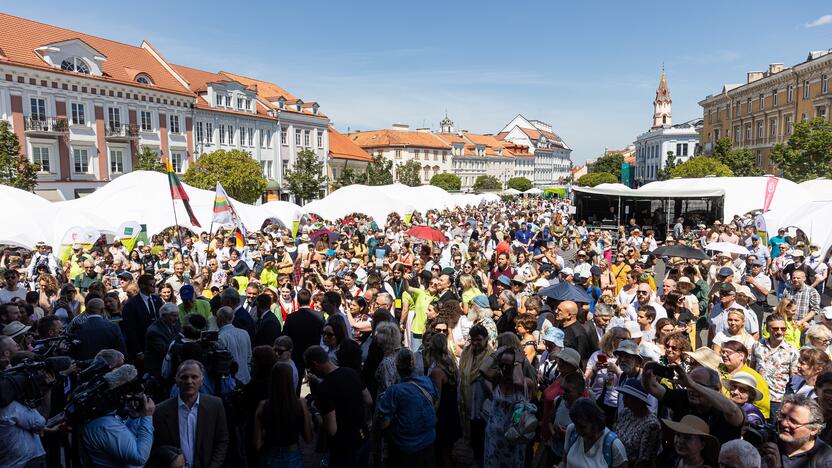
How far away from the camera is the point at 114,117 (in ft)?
123

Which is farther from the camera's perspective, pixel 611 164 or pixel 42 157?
pixel 611 164

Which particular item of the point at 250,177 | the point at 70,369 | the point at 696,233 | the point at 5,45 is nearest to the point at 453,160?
the point at 250,177

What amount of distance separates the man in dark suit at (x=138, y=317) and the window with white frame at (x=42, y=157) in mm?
31945

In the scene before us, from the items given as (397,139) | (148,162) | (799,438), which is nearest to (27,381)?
(799,438)

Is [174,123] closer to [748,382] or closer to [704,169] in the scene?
[748,382]

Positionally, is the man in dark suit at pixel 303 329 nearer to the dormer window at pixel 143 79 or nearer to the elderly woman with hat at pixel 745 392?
the elderly woman with hat at pixel 745 392

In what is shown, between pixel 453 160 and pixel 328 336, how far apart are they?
9570cm

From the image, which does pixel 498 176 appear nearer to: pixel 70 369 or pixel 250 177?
pixel 250 177

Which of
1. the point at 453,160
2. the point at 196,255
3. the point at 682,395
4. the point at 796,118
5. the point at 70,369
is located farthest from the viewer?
the point at 453,160

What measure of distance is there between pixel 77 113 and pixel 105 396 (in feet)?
126

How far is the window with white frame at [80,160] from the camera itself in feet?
114

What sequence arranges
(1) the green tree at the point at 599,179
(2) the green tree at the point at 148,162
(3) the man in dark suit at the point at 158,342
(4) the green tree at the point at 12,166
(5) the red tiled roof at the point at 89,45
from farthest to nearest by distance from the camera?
(1) the green tree at the point at 599,179, (2) the green tree at the point at 148,162, (5) the red tiled roof at the point at 89,45, (4) the green tree at the point at 12,166, (3) the man in dark suit at the point at 158,342

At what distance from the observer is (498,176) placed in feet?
372

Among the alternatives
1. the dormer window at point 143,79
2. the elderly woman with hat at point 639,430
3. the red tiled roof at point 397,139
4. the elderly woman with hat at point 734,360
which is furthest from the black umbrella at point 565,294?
the red tiled roof at point 397,139
